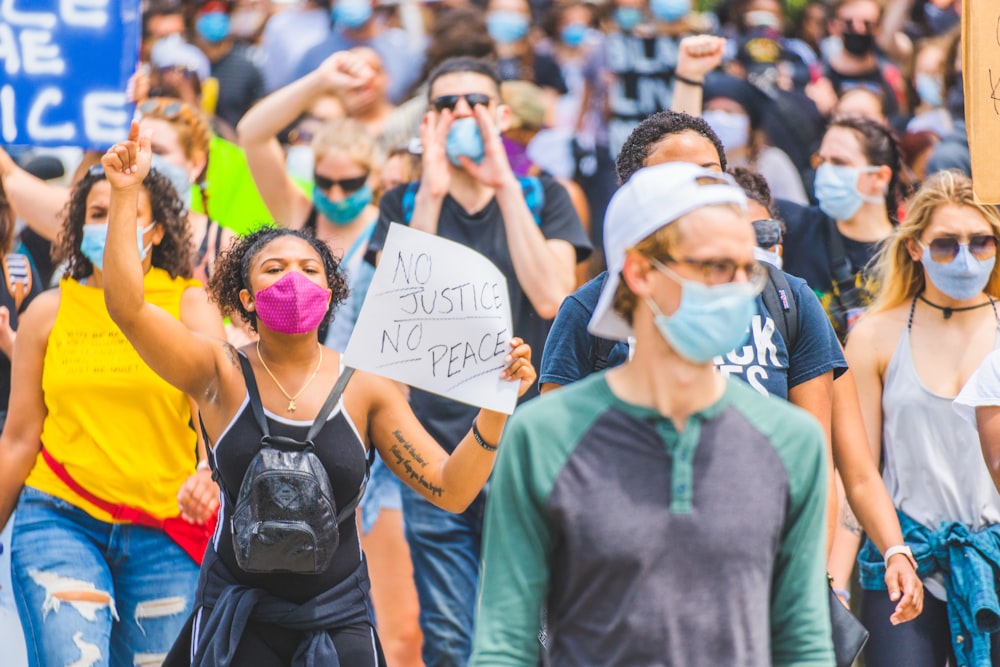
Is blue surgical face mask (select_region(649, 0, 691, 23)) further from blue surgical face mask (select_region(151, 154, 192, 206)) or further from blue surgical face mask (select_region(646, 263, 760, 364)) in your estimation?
blue surgical face mask (select_region(646, 263, 760, 364))

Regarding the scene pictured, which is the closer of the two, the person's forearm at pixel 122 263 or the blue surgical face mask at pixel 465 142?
the person's forearm at pixel 122 263

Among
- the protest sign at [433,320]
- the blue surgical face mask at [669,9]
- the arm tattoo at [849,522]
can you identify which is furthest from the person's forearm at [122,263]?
the blue surgical face mask at [669,9]

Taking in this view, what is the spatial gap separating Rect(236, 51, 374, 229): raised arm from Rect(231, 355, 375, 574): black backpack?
2781 mm

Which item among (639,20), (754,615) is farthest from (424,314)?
(639,20)

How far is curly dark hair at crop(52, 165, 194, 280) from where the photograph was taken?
5859mm

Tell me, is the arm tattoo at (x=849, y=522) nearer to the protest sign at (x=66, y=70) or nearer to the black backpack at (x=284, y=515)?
the black backpack at (x=284, y=515)

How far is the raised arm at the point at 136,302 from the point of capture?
4.60m

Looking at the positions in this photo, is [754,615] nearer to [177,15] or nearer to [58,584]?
[58,584]

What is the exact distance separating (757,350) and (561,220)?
2.29 meters

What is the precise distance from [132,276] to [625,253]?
6.09 feet

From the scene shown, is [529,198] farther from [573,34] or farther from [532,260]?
[573,34]

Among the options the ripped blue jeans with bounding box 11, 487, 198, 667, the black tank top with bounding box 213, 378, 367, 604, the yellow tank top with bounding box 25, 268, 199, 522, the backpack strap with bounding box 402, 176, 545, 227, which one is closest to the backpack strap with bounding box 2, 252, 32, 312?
the yellow tank top with bounding box 25, 268, 199, 522

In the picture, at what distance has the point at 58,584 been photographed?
5.31 m

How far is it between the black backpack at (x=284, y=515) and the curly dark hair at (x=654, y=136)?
1255mm
